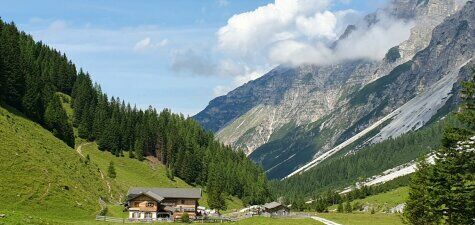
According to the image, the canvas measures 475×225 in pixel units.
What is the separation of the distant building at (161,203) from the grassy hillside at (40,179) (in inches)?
260

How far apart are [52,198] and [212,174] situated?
10546cm

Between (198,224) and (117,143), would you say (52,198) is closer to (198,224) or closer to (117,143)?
(198,224)

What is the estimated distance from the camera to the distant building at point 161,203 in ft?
338

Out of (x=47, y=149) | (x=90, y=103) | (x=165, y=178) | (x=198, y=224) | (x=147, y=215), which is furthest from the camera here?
(x=90, y=103)

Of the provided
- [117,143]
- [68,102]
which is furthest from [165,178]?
[68,102]

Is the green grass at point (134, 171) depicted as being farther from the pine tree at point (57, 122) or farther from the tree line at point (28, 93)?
the tree line at point (28, 93)

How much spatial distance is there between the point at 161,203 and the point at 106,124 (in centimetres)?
5715

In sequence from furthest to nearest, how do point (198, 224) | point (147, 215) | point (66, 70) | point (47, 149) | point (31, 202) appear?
point (66, 70)
point (147, 215)
point (47, 149)
point (198, 224)
point (31, 202)

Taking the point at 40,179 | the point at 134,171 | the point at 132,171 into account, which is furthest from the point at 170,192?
the point at 40,179

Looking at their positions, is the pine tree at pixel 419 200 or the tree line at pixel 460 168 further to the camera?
the pine tree at pixel 419 200

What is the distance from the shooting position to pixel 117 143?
161375 mm

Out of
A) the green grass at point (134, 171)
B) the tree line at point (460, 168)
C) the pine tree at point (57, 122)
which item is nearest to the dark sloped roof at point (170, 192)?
the green grass at point (134, 171)

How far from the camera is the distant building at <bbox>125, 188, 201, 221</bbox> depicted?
103062 mm

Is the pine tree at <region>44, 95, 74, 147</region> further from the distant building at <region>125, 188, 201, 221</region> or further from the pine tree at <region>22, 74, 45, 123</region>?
the distant building at <region>125, 188, 201, 221</region>
